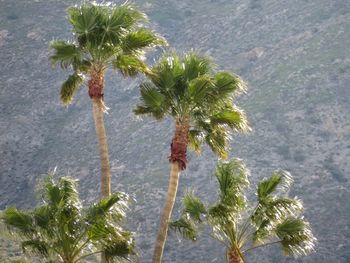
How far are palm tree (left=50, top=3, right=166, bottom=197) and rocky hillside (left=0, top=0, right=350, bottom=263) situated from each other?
23510 millimetres

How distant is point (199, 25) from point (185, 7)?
825 cm

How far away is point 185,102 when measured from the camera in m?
14.5

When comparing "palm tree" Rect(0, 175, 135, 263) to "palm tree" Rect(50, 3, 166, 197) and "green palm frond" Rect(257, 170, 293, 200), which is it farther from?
"green palm frond" Rect(257, 170, 293, 200)

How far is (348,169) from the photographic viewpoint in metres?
50.6

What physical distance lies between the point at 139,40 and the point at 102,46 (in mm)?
934

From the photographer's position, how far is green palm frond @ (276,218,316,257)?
13836mm

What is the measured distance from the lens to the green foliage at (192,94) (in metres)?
14.5

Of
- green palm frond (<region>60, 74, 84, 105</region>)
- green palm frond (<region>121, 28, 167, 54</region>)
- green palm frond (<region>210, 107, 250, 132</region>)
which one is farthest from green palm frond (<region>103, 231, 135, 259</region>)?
green palm frond (<region>121, 28, 167, 54</region>)

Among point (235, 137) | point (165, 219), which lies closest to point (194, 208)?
point (165, 219)

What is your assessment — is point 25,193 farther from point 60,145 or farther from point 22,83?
point 22,83

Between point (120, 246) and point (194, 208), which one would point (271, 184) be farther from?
point (120, 246)

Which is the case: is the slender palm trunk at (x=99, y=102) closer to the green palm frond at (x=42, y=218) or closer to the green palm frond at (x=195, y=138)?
the green palm frond at (x=42, y=218)

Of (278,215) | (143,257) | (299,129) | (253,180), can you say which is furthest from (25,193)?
(278,215)

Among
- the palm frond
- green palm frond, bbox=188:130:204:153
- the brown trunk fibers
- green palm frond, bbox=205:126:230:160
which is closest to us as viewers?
the palm frond
